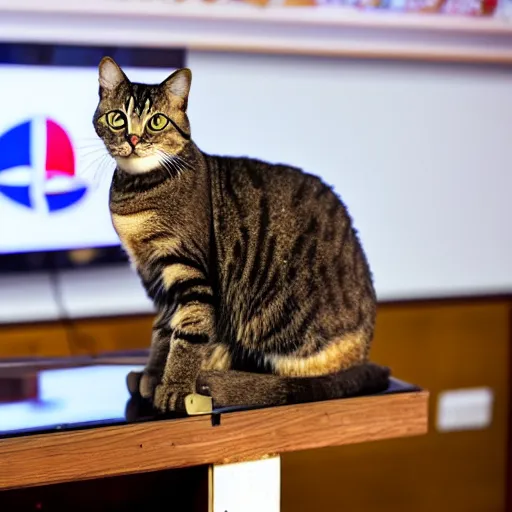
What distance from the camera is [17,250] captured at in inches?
48.5

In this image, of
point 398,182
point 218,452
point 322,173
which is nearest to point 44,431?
point 218,452

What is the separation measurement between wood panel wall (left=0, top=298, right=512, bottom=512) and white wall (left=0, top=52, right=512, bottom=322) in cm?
6

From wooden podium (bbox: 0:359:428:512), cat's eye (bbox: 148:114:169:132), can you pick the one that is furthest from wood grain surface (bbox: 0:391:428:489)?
cat's eye (bbox: 148:114:169:132)

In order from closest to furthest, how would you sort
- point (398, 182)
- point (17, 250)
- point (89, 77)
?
point (89, 77)
point (17, 250)
point (398, 182)

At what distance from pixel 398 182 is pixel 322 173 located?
166 millimetres

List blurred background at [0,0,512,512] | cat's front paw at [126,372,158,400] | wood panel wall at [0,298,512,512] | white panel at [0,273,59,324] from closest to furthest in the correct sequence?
cat's front paw at [126,372,158,400], blurred background at [0,0,512,512], white panel at [0,273,59,324], wood panel wall at [0,298,512,512]

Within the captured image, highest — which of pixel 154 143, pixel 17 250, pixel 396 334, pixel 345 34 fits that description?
pixel 345 34

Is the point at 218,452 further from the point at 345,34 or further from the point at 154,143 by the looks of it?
the point at 345,34

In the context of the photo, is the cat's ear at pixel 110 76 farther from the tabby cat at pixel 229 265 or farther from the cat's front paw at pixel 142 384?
the cat's front paw at pixel 142 384

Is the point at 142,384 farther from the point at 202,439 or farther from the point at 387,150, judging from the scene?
the point at 387,150

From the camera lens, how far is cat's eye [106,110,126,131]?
84 cm

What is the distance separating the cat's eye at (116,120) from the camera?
33.1 inches

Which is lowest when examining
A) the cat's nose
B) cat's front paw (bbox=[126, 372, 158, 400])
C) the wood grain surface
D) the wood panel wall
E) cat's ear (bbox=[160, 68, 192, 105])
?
the wood panel wall

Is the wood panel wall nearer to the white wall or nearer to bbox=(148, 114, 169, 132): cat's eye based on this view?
the white wall
